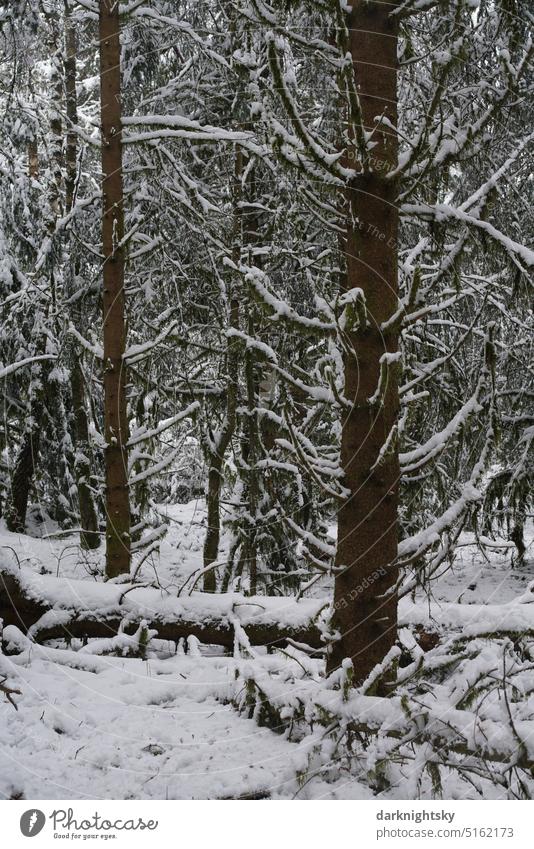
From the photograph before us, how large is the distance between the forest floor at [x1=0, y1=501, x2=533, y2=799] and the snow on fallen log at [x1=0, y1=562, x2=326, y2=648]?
290mm

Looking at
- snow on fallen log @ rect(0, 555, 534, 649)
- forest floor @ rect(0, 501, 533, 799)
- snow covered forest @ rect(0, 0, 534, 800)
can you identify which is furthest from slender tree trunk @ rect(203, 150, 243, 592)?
forest floor @ rect(0, 501, 533, 799)

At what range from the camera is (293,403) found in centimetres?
684

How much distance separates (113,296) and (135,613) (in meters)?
3.12

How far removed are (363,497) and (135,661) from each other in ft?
8.35

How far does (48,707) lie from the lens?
4074mm

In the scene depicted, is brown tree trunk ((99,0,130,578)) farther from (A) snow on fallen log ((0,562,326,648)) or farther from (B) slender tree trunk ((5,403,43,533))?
(B) slender tree trunk ((5,403,43,533))

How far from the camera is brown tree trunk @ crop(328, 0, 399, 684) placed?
355cm

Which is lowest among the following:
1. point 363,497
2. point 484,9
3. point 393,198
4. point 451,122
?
point 363,497

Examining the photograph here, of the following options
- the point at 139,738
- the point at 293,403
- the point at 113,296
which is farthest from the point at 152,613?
the point at 113,296

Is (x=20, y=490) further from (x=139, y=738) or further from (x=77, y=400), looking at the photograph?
(x=139, y=738)

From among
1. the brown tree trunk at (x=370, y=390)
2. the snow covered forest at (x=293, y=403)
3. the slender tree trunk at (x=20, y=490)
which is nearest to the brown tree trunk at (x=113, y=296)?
the snow covered forest at (x=293, y=403)

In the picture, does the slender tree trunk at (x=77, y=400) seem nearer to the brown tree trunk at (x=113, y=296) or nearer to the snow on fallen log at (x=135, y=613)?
the brown tree trunk at (x=113, y=296)

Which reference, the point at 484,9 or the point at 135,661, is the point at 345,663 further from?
the point at 484,9
